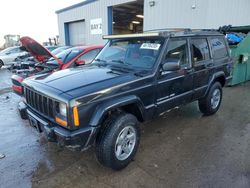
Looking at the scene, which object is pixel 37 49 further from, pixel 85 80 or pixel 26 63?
pixel 85 80

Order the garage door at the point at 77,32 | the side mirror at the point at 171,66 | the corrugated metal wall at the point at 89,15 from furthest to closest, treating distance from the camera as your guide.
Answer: the garage door at the point at 77,32
the corrugated metal wall at the point at 89,15
the side mirror at the point at 171,66

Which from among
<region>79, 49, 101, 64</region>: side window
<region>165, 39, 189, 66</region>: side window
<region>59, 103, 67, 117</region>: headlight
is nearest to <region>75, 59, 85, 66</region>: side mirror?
<region>79, 49, 101, 64</region>: side window

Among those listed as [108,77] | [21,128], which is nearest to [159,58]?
[108,77]

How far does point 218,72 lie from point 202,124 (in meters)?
1.24

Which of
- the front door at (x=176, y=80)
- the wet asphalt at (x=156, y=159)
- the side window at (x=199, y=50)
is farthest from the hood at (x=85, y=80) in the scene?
the side window at (x=199, y=50)

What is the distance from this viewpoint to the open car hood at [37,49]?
5.61 m

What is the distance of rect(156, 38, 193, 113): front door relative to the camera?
3.38 metres

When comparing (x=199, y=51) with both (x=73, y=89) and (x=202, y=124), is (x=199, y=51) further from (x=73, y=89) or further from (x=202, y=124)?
(x=73, y=89)

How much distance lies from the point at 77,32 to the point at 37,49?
13.9 m

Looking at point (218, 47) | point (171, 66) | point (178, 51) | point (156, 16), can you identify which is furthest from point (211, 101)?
point (156, 16)

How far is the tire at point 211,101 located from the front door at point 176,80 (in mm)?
739

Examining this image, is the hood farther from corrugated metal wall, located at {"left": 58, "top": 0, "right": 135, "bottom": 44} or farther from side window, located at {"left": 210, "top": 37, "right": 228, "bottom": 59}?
corrugated metal wall, located at {"left": 58, "top": 0, "right": 135, "bottom": 44}

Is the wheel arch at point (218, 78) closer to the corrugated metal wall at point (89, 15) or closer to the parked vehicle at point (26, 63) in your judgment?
the parked vehicle at point (26, 63)

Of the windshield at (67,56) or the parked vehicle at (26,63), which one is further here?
the parked vehicle at (26,63)
